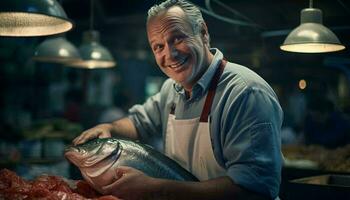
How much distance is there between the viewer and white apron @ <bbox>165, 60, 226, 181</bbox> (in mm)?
2693

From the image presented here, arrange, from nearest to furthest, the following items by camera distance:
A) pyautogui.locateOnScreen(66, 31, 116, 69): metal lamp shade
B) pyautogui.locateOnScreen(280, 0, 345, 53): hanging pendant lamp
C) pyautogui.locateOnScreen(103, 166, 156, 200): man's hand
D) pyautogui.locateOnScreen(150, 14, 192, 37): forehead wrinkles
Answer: pyautogui.locateOnScreen(103, 166, 156, 200): man's hand
pyautogui.locateOnScreen(150, 14, 192, 37): forehead wrinkles
pyautogui.locateOnScreen(280, 0, 345, 53): hanging pendant lamp
pyautogui.locateOnScreen(66, 31, 116, 69): metal lamp shade

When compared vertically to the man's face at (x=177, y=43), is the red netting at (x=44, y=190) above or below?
below

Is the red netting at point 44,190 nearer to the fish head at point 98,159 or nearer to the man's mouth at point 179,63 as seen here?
the fish head at point 98,159

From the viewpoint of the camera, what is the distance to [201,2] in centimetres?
629

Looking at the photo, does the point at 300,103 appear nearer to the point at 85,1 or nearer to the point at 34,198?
the point at 85,1

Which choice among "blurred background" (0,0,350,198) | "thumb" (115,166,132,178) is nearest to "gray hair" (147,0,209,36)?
"thumb" (115,166,132,178)

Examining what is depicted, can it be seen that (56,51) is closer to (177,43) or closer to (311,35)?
(311,35)

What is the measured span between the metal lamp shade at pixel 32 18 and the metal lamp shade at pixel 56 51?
7.36 ft

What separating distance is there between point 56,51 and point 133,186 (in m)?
3.32

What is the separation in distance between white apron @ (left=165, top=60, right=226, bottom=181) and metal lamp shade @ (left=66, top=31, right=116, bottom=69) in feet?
9.88

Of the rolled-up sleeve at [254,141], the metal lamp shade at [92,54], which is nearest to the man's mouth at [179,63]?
the rolled-up sleeve at [254,141]

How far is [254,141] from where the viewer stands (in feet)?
7.84

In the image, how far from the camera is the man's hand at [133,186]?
2.37 metres

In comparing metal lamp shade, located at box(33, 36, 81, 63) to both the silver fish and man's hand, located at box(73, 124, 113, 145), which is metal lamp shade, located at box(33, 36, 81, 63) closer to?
man's hand, located at box(73, 124, 113, 145)
